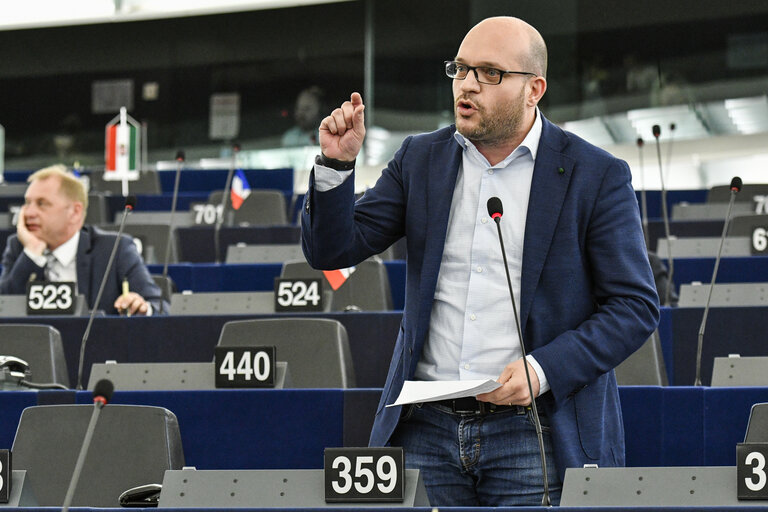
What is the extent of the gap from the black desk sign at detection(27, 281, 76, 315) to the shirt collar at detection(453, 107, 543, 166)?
263cm

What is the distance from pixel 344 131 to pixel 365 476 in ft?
1.76

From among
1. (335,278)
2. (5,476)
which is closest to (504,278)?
(5,476)

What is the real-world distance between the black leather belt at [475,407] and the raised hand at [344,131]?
42cm

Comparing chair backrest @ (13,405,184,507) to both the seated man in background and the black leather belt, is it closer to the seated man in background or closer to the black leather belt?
the black leather belt

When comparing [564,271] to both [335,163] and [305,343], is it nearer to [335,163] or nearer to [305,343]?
[335,163]

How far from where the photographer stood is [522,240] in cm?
206

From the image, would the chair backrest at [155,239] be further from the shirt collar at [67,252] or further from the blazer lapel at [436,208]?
the blazer lapel at [436,208]

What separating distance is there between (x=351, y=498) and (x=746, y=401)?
4.45ft

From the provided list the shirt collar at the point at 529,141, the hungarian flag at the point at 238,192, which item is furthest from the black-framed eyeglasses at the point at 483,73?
the hungarian flag at the point at 238,192

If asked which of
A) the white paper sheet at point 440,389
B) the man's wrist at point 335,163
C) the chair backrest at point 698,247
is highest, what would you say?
the man's wrist at point 335,163

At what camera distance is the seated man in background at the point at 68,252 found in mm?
4773

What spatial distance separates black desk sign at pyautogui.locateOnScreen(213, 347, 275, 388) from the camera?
3.12 meters

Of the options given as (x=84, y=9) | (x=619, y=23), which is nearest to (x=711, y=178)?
(x=619, y=23)

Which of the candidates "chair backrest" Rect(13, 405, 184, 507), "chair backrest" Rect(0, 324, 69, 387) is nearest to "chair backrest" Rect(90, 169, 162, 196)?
"chair backrest" Rect(0, 324, 69, 387)
